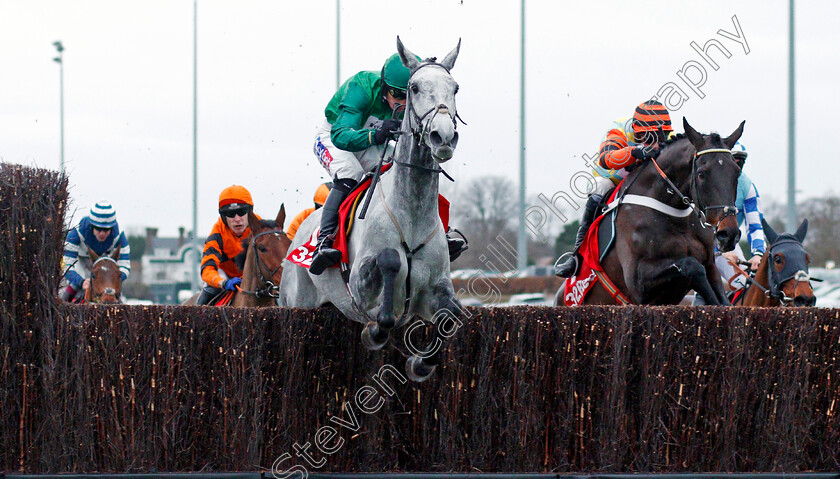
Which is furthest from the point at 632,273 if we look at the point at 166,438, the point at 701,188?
the point at 166,438

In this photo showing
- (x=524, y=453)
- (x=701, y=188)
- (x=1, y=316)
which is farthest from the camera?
(x=701, y=188)

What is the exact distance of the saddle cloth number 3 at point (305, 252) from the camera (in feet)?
21.1

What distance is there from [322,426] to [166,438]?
0.86 m

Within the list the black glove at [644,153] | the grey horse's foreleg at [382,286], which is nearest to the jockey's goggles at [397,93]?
the grey horse's foreleg at [382,286]

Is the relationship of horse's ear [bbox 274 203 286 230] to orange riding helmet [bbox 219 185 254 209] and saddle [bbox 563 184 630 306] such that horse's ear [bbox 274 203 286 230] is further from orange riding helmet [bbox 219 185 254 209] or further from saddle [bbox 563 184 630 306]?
saddle [bbox 563 184 630 306]

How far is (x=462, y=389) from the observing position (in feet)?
18.0

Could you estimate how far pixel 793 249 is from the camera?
7707 millimetres

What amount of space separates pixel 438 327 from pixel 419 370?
10.6 inches

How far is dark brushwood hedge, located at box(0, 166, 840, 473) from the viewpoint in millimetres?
5207

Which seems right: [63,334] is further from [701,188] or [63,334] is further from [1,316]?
[701,188]

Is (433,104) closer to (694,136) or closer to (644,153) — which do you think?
(694,136)

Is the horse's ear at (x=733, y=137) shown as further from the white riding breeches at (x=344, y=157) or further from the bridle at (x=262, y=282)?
the bridle at (x=262, y=282)

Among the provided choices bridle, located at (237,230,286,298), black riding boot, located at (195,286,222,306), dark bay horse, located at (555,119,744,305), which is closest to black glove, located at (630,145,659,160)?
dark bay horse, located at (555,119,744,305)

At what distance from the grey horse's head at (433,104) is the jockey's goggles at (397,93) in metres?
0.81
